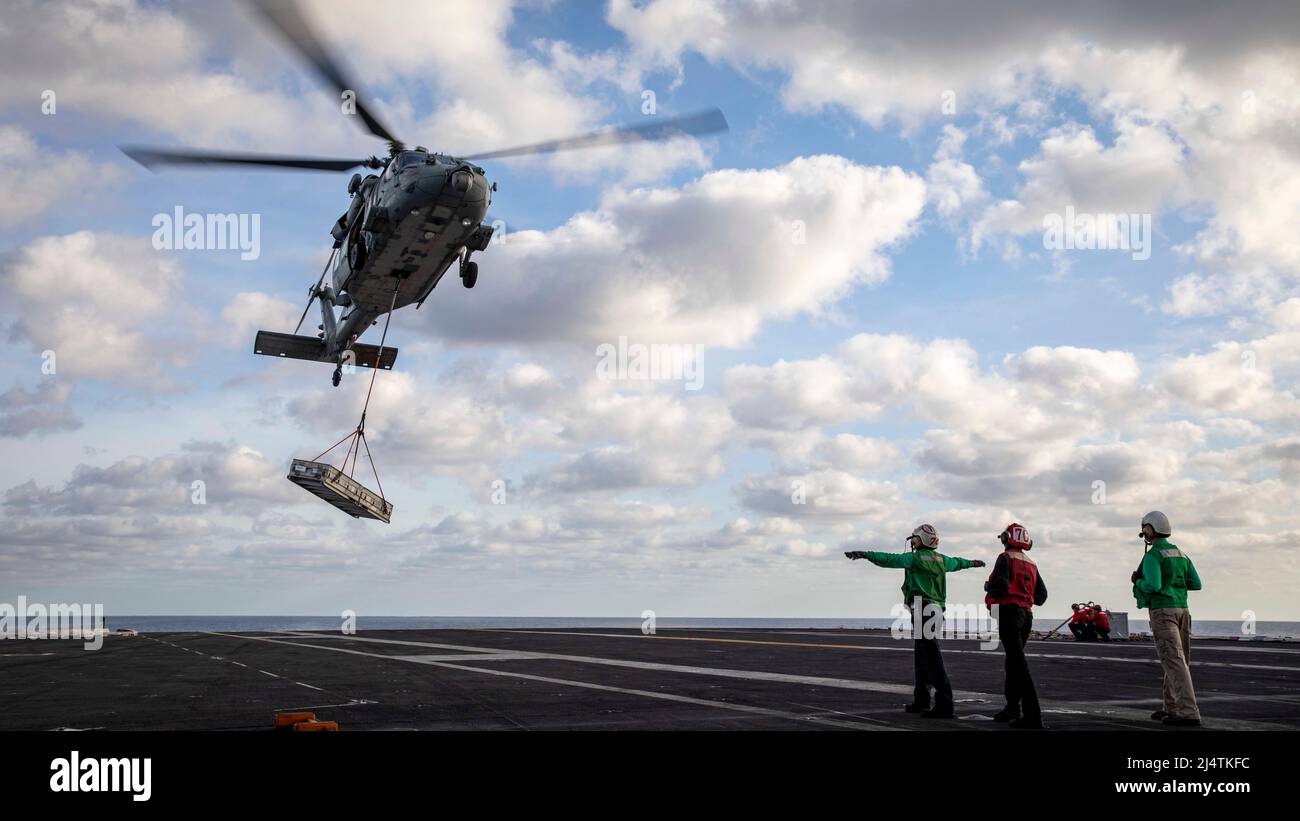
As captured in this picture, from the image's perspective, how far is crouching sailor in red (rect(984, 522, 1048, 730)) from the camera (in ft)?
36.4

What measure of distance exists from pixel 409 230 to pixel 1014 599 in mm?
18212

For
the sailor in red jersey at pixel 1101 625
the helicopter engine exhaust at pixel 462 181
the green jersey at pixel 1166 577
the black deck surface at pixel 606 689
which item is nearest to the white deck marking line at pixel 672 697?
the black deck surface at pixel 606 689

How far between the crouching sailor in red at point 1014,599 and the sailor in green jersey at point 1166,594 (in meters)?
1.64

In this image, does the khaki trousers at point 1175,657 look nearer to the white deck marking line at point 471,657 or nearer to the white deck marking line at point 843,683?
the white deck marking line at point 843,683

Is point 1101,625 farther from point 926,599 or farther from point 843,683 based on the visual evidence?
point 926,599

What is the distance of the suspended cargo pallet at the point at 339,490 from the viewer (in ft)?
85.0

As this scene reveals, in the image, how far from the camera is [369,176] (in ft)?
88.8

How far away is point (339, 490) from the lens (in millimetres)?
26562

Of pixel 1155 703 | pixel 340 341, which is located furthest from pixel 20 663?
pixel 1155 703

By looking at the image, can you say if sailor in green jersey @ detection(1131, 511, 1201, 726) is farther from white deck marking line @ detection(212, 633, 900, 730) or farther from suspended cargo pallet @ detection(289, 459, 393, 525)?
suspended cargo pallet @ detection(289, 459, 393, 525)

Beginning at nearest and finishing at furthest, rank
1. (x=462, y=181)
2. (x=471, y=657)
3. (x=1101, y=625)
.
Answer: (x=462, y=181) → (x=471, y=657) → (x=1101, y=625)

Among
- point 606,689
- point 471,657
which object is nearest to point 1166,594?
point 606,689

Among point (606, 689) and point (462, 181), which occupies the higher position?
point (462, 181)
